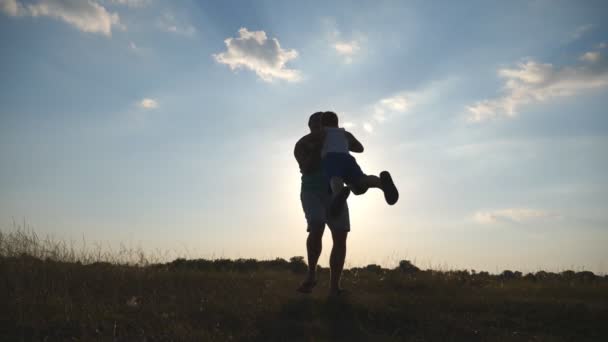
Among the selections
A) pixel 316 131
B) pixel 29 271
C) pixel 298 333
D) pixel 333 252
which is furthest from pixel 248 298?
pixel 29 271

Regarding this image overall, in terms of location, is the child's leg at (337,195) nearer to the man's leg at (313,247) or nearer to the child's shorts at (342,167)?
the child's shorts at (342,167)

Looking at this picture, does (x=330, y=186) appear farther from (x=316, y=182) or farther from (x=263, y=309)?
(x=263, y=309)

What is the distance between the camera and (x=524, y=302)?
6836mm

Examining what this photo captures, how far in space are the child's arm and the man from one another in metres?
0.44

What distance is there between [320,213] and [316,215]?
0.21 feet

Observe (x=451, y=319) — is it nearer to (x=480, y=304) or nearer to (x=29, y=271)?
(x=480, y=304)

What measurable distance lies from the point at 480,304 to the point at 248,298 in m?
3.17

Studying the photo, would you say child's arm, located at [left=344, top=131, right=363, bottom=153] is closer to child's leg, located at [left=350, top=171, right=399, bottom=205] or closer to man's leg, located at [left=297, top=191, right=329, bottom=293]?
child's leg, located at [left=350, top=171, right=399, bottom=205]

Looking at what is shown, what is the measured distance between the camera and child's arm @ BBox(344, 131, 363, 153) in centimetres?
716

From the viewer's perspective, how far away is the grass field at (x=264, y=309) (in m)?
4.84

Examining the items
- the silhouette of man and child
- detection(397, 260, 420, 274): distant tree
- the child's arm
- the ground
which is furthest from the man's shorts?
detection(397, 260, 420, 274): distant tree

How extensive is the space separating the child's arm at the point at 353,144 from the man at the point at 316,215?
44cm

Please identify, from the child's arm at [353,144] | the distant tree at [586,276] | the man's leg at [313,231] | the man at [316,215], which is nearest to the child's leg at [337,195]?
the man at [316,215]

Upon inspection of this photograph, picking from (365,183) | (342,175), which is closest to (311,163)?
A: (342,175)
